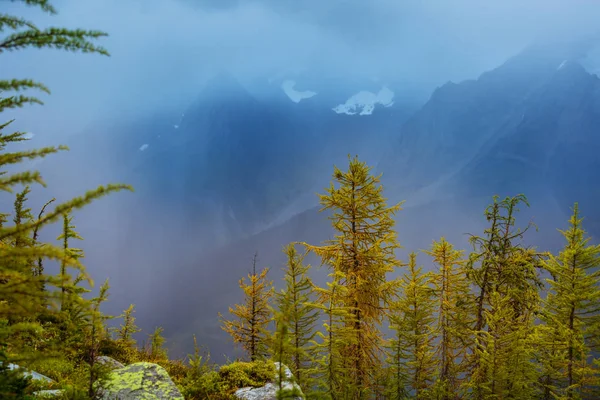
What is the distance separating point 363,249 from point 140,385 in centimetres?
913

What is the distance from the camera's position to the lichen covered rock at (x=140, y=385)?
523cm

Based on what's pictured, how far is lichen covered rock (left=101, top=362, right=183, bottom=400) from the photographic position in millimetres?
5227

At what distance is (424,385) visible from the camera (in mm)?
16312

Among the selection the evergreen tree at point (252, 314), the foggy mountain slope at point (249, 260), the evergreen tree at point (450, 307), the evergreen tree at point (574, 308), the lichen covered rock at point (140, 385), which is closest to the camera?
the lichen covered rock at point (140, 385)

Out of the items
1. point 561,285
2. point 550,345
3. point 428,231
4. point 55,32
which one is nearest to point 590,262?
point 561,285

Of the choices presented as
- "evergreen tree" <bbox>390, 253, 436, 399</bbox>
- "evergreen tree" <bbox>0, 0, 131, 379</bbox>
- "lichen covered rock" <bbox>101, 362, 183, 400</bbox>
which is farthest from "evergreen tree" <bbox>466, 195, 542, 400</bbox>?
"evergreen tree" <bbox>0, 0, 131, 379</bbox>

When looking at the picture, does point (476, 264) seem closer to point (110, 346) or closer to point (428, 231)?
point (110, 346)

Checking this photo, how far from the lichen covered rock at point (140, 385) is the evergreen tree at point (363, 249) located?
770 centimetres

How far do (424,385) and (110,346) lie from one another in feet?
49.8

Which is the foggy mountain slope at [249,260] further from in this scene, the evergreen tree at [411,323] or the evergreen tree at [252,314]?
the evergreen tree at [411,323]

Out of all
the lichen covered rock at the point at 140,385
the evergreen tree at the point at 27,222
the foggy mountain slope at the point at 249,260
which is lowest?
the lichen covered rock at the point at 140,385

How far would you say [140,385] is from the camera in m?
5.43

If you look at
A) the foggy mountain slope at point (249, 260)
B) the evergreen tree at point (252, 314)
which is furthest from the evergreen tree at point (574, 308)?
the foggy mountain slope at point (249, 260)

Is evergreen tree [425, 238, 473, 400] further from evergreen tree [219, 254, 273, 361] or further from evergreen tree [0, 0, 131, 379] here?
evergreen tree [0, 0, 131, 379]
